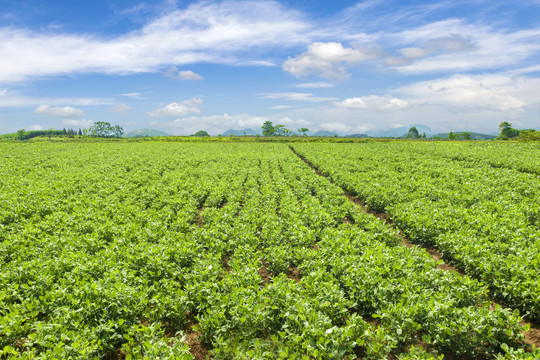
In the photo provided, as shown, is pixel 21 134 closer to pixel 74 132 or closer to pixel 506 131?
pixel 74 132

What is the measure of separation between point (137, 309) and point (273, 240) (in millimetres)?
5411

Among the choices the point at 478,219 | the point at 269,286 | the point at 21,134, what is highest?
the point at 21,134

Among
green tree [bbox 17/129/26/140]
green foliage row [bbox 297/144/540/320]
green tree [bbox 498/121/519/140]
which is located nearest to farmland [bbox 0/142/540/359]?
green foliage row [bbox 297/144/540/320]

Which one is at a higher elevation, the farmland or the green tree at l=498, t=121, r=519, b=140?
the green tree at l=498, t=121, r=519, b=140

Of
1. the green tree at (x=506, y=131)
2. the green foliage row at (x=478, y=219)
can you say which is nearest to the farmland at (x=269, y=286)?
the green foliage row at (x=478, y=219)

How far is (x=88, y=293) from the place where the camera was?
20.7ft

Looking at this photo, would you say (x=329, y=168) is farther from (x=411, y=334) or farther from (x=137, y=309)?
(x=137, y=309)

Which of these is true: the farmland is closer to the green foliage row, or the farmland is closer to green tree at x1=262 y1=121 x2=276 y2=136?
the green foliage row

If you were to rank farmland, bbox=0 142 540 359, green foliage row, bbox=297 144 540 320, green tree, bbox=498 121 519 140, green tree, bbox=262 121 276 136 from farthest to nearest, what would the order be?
green tree, bbox=262 121 276 136 → green tree, bbox=498 121 519 140 → green foliage row, bbox=297 144 540 320 → farmland, bbox=0 142 540 359

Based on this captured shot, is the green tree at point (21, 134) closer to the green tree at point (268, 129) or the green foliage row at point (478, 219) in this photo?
the green tree at point (268, 129)

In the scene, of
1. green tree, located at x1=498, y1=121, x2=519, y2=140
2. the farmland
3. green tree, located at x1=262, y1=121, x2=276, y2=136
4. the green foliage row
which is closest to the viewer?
the farmland

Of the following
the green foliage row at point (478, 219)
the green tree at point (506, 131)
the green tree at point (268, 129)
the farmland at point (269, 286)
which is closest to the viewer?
the farmland at point (269, 286)

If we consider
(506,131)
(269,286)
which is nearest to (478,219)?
(269,286)

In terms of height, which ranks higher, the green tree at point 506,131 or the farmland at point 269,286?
the green tree at point 506,131
